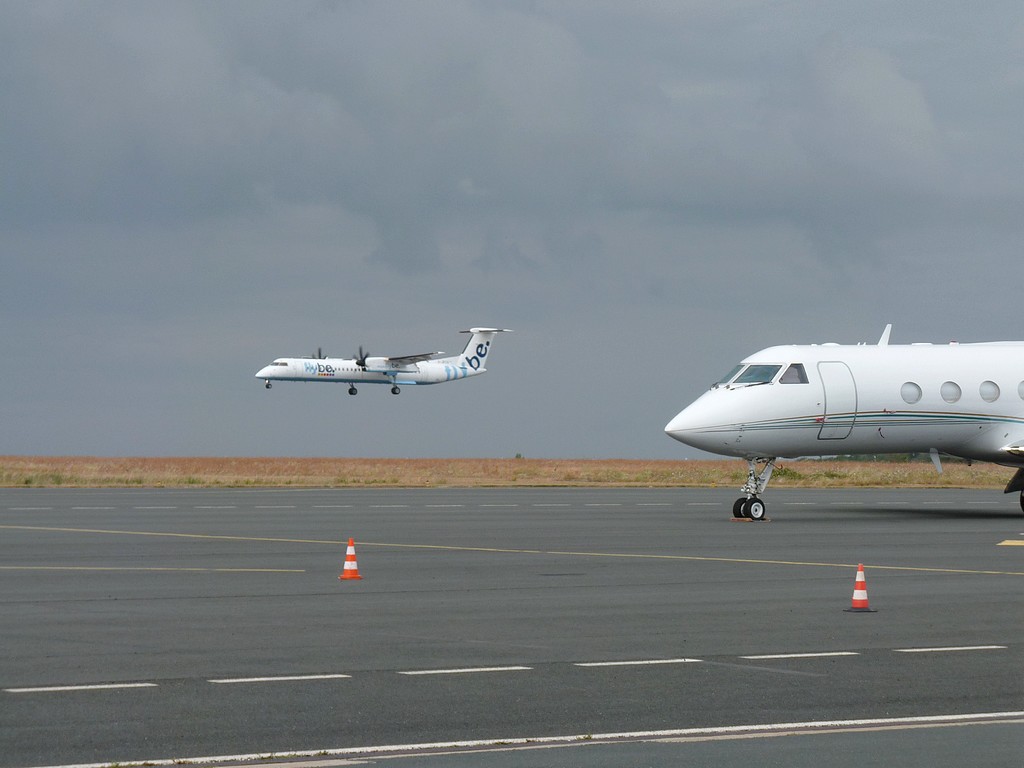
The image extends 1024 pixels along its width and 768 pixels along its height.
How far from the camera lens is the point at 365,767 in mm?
7664

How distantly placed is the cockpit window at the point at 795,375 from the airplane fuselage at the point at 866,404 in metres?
0.02

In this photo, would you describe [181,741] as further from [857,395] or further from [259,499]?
[259,499]

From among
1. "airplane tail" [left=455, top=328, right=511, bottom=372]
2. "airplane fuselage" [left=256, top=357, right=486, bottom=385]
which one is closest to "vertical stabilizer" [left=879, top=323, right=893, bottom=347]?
"airplane fuselage" [left=256, top=357, right=486, bottom=385]

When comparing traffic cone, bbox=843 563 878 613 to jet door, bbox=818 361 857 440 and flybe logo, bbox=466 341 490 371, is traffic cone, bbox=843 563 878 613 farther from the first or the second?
flybe logo, bbox=466 341 490 371

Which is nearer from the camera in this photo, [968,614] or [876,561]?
[968,614]

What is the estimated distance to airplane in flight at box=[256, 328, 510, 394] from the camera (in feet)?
374

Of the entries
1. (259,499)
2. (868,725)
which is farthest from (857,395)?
(868,725)

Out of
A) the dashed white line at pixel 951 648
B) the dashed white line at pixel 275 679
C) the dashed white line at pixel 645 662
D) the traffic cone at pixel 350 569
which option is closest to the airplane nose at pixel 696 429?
the traffic cone at pixel 350 569

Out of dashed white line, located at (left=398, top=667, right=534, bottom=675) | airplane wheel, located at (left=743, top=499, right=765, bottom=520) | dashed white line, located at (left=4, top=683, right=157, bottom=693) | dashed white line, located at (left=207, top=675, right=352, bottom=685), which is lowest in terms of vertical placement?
dashed white line, located at (left=4, top=683, right=157, bottom=693)

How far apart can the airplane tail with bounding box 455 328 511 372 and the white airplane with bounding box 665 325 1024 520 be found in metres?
104

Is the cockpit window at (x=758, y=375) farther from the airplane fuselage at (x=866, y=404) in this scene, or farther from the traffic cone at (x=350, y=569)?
the traffic cone at (x=350, y=569)

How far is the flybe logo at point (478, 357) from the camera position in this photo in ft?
456

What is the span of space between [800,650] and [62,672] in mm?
5576

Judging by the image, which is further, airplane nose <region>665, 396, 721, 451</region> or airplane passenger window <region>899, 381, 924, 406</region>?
airplane passenger window <region>899, 381, 924, 406</region>
